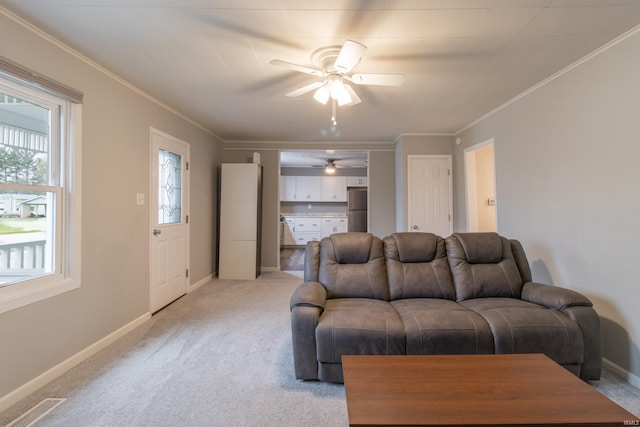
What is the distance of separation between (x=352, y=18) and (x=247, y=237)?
12.1ft

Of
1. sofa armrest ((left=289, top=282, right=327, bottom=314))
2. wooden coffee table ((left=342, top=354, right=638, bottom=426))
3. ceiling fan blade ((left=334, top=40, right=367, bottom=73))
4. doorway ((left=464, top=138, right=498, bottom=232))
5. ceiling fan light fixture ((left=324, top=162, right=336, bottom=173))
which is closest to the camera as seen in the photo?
wooden coffee table ((left=342, top=354, right=638, bottom=426))

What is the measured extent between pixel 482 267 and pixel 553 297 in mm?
528

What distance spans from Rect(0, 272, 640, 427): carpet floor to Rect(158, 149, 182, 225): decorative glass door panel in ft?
4.30

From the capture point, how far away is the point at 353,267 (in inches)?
102

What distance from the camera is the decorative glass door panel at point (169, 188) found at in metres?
3.51

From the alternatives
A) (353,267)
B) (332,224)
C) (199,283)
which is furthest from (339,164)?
(353,267)

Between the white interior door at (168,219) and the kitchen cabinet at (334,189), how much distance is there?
16.4 ft

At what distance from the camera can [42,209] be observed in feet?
6.90

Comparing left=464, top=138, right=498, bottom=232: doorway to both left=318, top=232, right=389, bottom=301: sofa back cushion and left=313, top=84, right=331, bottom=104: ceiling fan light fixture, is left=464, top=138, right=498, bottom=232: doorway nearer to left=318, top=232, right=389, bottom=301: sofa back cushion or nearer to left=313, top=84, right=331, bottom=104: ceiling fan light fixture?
left=318, top=232, right=389, bottom=301: sofa back cushion

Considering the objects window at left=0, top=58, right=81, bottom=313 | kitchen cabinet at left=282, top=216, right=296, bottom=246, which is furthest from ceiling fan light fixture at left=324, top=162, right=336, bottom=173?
window at left=0, top=58, right=81, bottom=313

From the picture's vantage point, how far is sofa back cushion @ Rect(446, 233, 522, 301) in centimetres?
244

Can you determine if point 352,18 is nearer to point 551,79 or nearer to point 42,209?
point 551,79

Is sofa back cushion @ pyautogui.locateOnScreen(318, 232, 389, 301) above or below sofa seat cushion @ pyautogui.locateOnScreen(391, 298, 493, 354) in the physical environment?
above

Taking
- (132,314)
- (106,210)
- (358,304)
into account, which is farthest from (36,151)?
(358,304)
